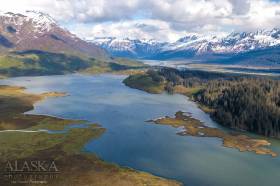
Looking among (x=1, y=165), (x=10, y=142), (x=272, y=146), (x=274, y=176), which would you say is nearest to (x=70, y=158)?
(x=1, y=165)

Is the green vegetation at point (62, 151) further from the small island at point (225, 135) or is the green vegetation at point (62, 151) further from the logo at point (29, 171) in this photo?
the small island at point (225, 135)

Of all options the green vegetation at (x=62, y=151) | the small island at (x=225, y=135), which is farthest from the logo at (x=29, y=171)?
the small island at (x=225, y=135)

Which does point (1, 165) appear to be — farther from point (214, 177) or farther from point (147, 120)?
point (147, 120)

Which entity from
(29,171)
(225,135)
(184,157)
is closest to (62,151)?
(29,171)

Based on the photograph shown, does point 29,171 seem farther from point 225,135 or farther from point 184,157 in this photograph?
point 225,135

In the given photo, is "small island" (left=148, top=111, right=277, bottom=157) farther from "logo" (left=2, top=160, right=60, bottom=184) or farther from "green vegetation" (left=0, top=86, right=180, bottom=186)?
"logo" (left=2, top=160, right=60, bottom=184)
